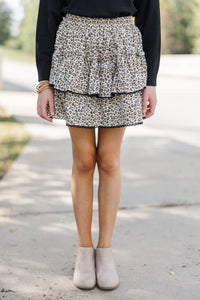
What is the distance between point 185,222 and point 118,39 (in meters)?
1.67

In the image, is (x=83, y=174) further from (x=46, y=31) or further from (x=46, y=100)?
(x=46, y=31)

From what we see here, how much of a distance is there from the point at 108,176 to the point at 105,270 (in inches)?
20.8

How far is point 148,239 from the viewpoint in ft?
10.2

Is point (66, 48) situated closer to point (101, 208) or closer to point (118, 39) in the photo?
point (118, 39)

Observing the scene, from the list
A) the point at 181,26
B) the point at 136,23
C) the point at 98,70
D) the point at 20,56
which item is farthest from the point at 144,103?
the point at 20,56

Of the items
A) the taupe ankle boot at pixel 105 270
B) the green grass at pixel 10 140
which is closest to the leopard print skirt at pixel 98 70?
the taupe ankle boot at pixel 105 270

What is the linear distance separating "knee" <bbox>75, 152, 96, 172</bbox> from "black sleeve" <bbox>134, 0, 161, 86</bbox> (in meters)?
0.51

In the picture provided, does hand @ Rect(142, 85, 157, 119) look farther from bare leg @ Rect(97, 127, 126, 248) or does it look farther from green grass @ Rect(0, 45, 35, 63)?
green grass @ Rect(0, 45, 35, 63)

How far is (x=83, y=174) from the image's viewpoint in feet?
8.31

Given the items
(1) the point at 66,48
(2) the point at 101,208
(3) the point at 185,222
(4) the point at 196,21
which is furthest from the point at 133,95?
(4) the point at 196,21

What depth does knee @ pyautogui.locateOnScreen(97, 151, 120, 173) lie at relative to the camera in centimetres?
247

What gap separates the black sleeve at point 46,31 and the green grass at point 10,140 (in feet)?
7.53

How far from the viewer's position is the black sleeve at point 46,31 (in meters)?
2.33

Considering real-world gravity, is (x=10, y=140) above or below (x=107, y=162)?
below
